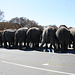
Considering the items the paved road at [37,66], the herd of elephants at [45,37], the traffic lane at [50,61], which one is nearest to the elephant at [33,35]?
the herd of elephants at [45,37]

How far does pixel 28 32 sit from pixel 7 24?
1631 inches

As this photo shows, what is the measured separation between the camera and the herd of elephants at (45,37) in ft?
40.8

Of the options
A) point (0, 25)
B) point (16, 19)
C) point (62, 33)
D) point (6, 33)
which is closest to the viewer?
point (62, 33)

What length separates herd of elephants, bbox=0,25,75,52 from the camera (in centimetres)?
1242

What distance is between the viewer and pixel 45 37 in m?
13.5

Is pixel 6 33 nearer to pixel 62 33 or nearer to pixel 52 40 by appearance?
pixel 52 40

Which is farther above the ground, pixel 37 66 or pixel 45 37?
pixel 45 37

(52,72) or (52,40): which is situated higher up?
(52,40)

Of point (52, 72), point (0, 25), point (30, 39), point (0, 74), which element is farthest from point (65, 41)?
point (0, 25)

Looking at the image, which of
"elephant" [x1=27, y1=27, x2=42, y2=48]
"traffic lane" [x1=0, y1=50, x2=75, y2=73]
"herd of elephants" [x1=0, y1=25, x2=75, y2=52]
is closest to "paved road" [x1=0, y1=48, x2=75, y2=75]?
"traffic lane" [x1=0, y1=50, x2=75, y2=73]

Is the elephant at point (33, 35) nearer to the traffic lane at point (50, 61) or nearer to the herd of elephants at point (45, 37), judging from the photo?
the herd of elephants at point (45, 37)

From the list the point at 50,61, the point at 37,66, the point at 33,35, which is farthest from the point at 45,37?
the point at 37,66

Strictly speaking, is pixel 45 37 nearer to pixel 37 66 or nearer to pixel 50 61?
pixel 50 61

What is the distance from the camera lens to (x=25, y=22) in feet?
190
